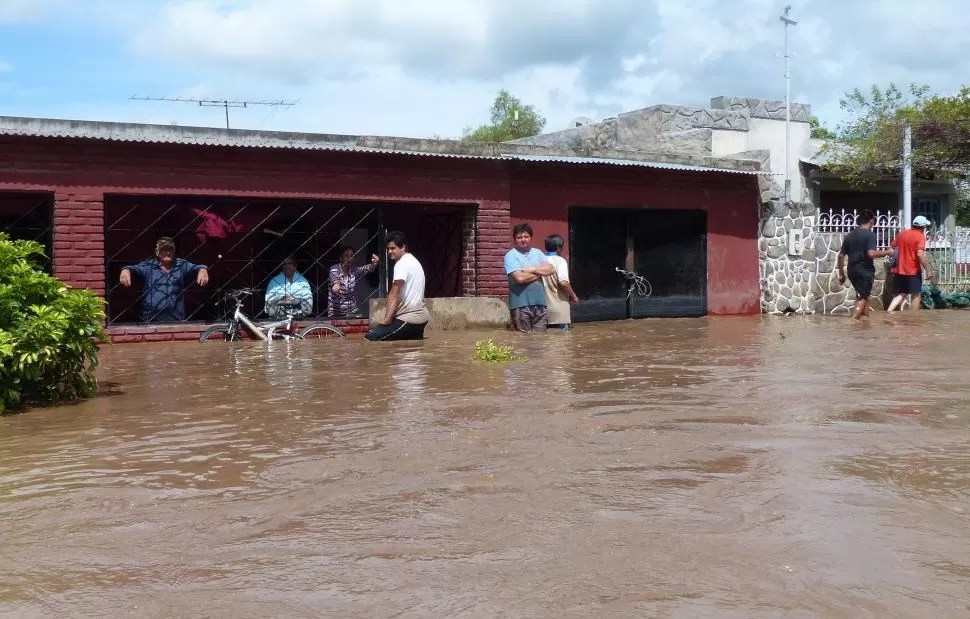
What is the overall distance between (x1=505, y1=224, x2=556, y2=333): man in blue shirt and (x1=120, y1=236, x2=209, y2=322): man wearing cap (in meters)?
3.79

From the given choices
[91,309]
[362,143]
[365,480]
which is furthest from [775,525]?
[362,143]

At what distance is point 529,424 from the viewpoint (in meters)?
6.41

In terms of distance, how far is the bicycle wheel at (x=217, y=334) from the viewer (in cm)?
1234

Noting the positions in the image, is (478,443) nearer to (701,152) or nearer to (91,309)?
(91,309)

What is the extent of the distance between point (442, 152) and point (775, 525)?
35.0 feet

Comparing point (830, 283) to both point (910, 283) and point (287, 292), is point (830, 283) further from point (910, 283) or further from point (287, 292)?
point (287, 292)

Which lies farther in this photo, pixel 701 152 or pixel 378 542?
pixel 701 152

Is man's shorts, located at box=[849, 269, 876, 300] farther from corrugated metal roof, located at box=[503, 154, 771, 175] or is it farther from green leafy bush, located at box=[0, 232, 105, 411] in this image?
green leafy bush, located at box=[0, 232, 105, 411]

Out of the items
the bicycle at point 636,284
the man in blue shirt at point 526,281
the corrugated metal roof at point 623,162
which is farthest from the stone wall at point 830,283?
the man in blue shirt at point 526,281

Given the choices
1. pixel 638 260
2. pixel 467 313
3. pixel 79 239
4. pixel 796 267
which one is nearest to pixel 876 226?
pixel 796 267

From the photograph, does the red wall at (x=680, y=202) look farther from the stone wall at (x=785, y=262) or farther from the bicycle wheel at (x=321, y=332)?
the bicycle wheel at (x=321, y=332)

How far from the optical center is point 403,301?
38.3 ft

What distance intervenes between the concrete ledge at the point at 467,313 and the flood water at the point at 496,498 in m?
4.61

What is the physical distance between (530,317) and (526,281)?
1.76 ft
